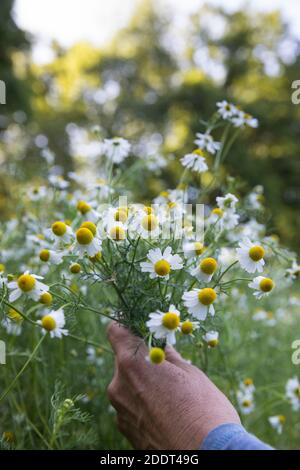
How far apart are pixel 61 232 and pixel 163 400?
326 millimetres

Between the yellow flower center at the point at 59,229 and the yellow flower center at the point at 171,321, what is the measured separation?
27 cm

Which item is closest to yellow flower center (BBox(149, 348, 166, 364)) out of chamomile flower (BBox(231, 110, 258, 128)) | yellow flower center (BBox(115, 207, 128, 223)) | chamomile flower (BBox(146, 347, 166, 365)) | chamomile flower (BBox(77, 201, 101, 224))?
chamomile flower (BBox(146, 347, 166, 365))

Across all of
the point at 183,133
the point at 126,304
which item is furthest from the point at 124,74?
the point at 126,304

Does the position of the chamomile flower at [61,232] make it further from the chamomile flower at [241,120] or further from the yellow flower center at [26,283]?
the chamomile flower at [241,120]

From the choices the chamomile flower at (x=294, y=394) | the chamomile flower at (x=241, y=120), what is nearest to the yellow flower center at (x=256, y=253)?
the chamomile flower at (x=241, y=120)

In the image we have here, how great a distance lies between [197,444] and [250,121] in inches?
32.3

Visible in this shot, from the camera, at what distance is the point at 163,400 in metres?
0.73

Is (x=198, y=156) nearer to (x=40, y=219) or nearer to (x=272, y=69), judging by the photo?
(x=40, y=219)

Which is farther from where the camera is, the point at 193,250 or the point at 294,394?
the point at 294,394

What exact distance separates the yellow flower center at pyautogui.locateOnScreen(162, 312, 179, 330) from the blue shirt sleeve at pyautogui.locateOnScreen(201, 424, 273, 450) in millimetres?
161

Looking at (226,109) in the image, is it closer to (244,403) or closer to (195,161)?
(195,161)

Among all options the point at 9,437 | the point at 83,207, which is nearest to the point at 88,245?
the point at 83,207

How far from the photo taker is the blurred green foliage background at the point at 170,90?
8891 millimetres

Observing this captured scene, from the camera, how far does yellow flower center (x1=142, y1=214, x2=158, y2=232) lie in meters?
0.75
